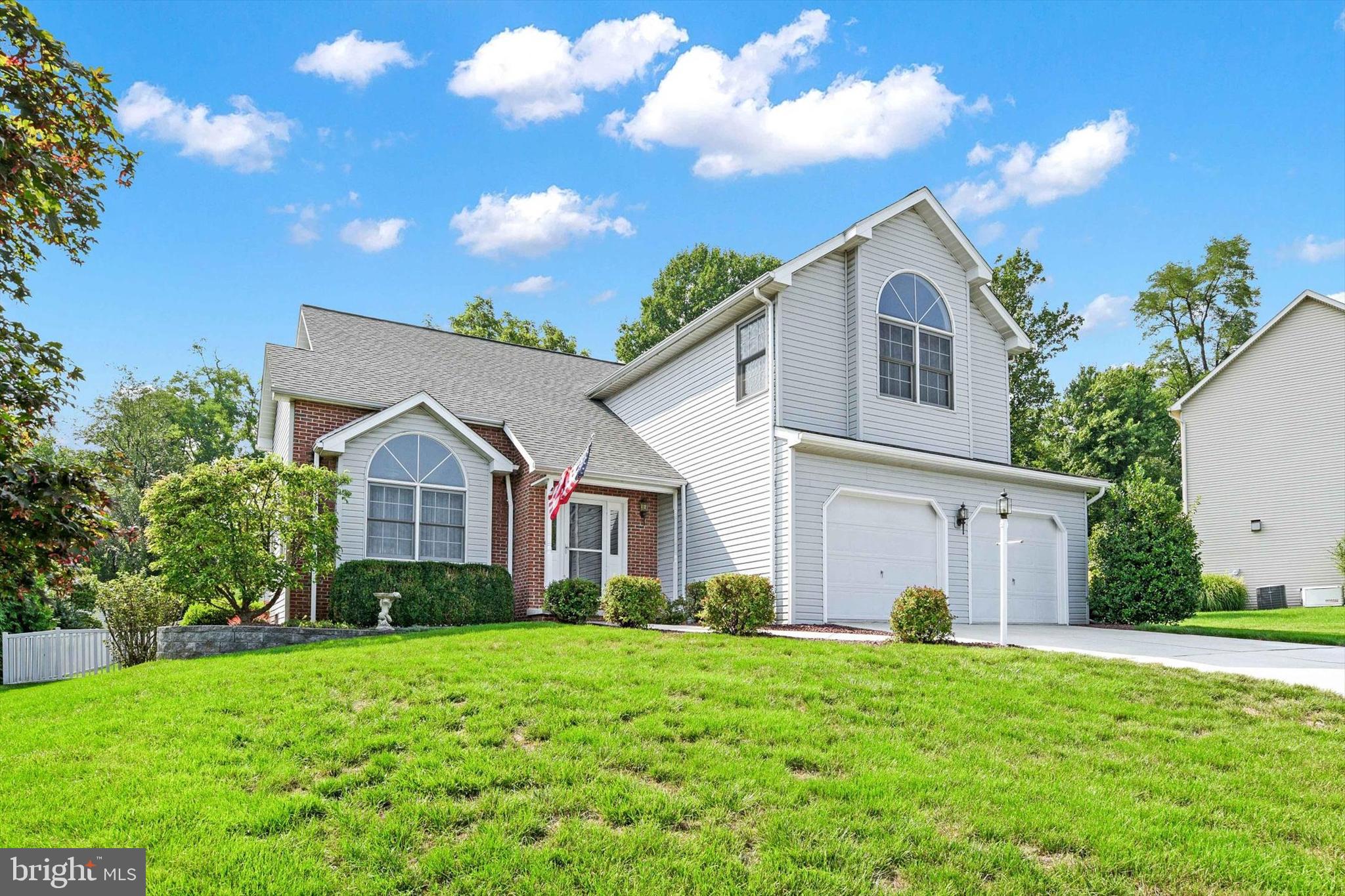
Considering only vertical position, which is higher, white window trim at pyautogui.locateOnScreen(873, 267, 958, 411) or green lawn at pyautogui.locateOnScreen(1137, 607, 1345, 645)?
white window trim at pyautogui.locateOnScreen(873, 267, 958, 411)

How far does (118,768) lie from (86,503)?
1.98 meters

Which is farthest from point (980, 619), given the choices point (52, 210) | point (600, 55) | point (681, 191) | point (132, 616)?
point (52, 210)

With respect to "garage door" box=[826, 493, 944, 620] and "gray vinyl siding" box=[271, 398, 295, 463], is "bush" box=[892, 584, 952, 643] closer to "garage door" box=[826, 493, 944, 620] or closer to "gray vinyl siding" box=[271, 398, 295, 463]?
"garage door" box=[826, 493, 944, 620]

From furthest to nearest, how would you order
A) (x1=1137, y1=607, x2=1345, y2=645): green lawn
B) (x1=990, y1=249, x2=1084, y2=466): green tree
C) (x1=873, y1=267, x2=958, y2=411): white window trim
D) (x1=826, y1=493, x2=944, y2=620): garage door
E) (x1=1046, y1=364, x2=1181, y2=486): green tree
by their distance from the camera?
(x1=1046, y1=364, x2=1181, y2=486): green tree
(x1=990, y1=249, x2=1084, y2=466): green tree
(x1=873, y1=267, x2=958, y2=411): white window trim
(x1=1137, y1=607, x2=1345, y2=645): green lawn
(x1=826, y1=493, x2=944, y2=620): garage door

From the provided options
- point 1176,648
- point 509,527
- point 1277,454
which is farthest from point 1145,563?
point 1277,454

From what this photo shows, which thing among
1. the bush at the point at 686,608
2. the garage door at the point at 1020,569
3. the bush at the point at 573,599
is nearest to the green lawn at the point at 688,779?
the bush at the point at 573,599

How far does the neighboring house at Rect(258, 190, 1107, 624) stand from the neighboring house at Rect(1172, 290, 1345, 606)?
11.2 meters

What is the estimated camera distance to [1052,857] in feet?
18.0

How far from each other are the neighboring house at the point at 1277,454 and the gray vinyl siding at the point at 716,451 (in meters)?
15.7

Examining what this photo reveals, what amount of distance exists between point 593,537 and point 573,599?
2991 mm

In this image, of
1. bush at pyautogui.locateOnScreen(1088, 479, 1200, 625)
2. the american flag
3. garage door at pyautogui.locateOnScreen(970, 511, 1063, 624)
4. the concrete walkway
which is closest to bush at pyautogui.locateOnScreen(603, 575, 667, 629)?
the concrete walkway

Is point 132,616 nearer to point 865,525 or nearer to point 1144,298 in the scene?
point 865,525

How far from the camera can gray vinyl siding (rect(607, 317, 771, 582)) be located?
1594cm

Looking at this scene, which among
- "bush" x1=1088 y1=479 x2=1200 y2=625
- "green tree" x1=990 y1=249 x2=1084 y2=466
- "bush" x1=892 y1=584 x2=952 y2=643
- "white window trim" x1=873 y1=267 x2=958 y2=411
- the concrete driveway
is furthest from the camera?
"green tree" x1=990 y1=249 x2=1084 y2=466
